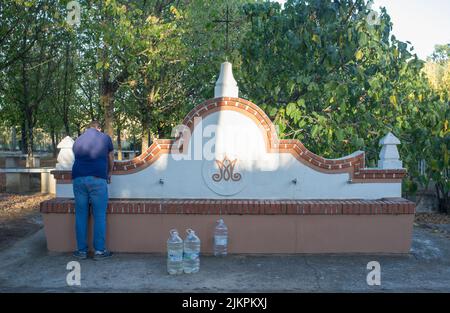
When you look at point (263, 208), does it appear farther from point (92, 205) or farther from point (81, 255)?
point (81, 255)

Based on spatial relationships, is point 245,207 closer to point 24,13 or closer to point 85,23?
point 85,23

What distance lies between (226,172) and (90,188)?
1917mm

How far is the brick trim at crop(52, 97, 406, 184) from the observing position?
661 cm

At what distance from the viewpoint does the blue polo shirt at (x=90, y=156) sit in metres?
6.00

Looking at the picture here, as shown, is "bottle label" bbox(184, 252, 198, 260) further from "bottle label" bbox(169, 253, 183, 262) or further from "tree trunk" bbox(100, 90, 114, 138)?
"tree trunk" bbox(100, 90, 114, 138)

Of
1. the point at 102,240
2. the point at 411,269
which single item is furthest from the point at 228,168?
the point at 411,269

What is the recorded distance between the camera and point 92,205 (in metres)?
6.07

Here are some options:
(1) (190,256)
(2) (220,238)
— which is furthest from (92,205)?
(2) (220,238)

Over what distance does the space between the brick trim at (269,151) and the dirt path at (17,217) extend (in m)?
1.85

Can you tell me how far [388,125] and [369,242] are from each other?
2954 mm

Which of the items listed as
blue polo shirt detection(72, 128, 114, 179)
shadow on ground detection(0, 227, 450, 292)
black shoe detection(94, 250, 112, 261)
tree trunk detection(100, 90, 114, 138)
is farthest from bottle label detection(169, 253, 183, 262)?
tree trunk detection(100, 90, 114, 138)

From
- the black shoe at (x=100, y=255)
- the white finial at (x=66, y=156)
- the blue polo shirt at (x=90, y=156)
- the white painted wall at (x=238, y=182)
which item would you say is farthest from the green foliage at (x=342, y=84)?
the black shoe at (x=100, y=255)

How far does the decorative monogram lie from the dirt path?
11.3 feet

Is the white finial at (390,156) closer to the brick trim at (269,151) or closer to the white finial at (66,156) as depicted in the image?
the brick trim at (269,151)
